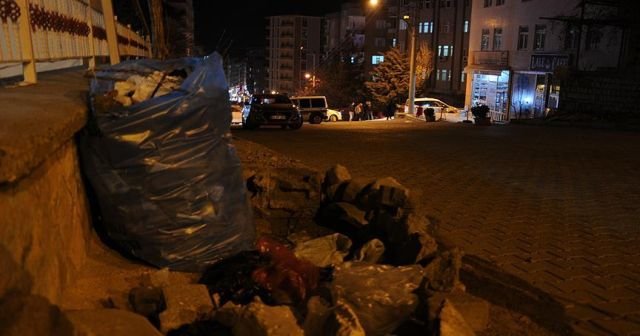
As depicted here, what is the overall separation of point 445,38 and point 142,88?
181 ft

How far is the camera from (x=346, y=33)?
82.6 m

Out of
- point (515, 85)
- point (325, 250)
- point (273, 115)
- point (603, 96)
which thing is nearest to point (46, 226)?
point (325, 250)

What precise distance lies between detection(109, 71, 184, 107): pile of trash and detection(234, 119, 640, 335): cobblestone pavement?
3056 mm

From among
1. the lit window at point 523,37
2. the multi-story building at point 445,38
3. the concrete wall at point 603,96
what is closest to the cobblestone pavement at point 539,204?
the concrete wall at point 603,96

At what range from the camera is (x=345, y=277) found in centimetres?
347

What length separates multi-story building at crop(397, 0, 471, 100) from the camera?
176 feet

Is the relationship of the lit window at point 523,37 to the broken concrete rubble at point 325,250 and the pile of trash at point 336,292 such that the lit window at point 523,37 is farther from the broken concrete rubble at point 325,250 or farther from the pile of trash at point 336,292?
the broken concrete rubble at point 325,250

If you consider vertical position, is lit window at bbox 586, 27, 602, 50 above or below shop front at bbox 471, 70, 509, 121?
above

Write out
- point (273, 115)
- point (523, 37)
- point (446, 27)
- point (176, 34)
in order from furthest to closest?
point (446, 27)
point (523, 37)
point (176, 34)
point (273, 115)

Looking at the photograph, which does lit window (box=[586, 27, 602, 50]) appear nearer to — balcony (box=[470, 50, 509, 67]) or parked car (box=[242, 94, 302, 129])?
balcony (box=[470, 50, 509, 67])

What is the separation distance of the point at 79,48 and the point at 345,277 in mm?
6324

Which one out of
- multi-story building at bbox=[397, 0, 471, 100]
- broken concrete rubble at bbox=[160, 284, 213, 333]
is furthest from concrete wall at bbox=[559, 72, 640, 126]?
multi-story building at bbox=[397, 0, 471, 100]

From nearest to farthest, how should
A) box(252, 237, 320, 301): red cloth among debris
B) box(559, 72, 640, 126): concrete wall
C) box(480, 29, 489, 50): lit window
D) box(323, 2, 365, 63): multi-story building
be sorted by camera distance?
1. box(252, 237, 320, 301): red cloth among debris
2. box(559, 72, 640, 126): concrete wall
3. box(480, 29, 489, 50): lit window
4. box(323, 2, 365, 63): multi-story building

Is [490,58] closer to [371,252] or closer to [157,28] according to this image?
[157,28]
